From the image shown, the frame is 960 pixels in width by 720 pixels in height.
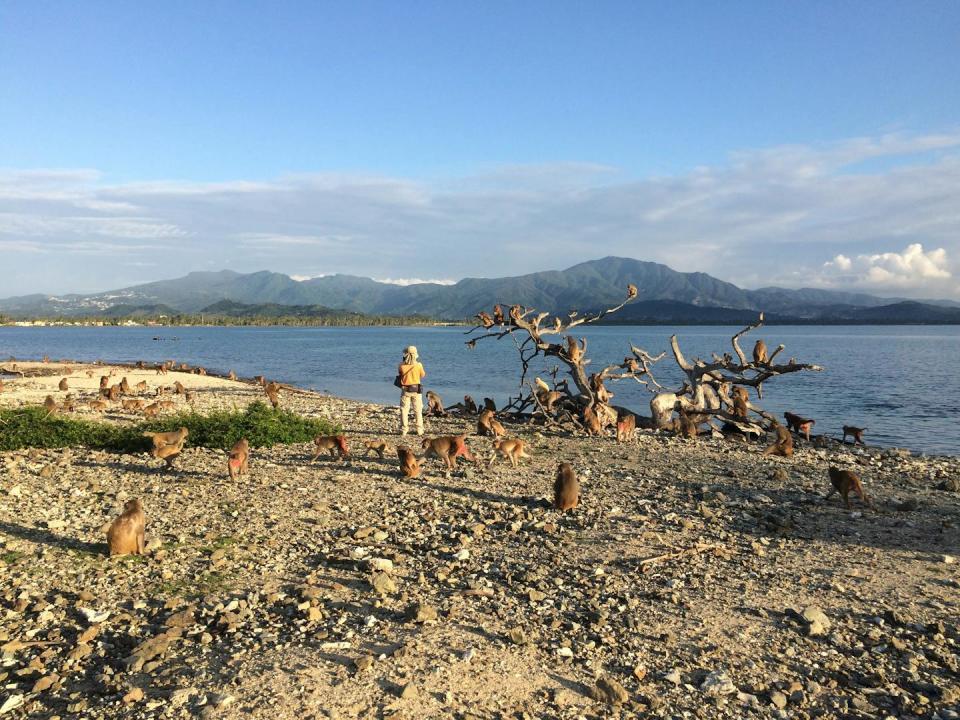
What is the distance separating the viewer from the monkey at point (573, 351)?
17.5m

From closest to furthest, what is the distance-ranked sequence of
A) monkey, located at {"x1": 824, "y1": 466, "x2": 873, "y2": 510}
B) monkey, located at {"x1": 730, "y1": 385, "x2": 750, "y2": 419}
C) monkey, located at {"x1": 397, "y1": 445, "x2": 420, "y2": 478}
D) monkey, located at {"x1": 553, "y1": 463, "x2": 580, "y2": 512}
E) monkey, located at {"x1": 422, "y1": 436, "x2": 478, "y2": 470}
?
1. monkey, located at {"x1": 553, "y1": 463, "x2": 580, "y2": 512}
2. monkey, located at {"x1": 824, "y1": 466, "x2": 873, "y2": 510}
3. monkey, located at {"x1": 397, "y1": 445, "x2": 420, "y2": 478}
4. monkey, located at {"x1": 422, "y1": 436, "x2": 478, "y2": 470}
5. monkey, located at {"x1": 730, "y1": 385, "x2": 750, "y2": 419}

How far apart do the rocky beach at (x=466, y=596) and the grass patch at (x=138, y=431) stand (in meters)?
0.89

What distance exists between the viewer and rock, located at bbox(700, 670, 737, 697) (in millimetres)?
4789

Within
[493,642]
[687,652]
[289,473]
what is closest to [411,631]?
[493,642]

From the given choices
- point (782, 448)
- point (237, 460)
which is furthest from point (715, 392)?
point (237, 460)

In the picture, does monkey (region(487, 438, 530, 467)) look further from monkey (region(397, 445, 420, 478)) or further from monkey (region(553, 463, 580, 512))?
monkey (region(553, 463, 580, 512))

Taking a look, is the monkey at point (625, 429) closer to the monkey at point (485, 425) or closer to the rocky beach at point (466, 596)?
the monkey at point (485, 425)

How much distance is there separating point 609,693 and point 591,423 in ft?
40.7

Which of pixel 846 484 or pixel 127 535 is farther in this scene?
pixel 846 484

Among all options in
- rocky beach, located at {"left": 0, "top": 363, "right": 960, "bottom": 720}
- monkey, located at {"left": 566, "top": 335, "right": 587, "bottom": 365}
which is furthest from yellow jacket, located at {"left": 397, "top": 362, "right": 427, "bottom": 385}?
monkey, located at {"left": 566, "top": 335, "right": 587, "bottom": 365}

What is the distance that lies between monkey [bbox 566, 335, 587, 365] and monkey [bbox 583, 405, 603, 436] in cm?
144

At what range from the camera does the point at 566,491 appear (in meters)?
9.27

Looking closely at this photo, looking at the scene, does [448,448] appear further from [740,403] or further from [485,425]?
[740,403]

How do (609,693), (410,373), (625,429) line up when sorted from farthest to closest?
(625,429)
(410,373)
(609,693)
